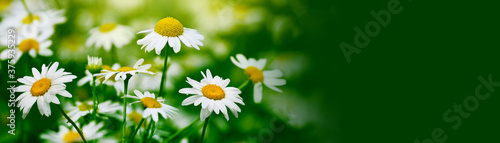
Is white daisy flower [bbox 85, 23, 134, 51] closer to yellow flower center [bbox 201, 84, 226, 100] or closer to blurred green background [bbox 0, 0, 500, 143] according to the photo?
blurred green background [bbox 0, 0, 500, 143]

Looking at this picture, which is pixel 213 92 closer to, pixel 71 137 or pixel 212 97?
pixel 212 97

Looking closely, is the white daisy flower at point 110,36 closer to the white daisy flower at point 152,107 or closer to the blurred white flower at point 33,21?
the blurred white flower at point 33,21

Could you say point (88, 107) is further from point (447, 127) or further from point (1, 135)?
point (447, 127)

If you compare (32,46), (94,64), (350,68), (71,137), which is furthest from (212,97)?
(350,68)

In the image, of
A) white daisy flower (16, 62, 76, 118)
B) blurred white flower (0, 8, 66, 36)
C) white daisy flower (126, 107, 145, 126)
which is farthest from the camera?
blurred white flower (0, 8, 66, 36)

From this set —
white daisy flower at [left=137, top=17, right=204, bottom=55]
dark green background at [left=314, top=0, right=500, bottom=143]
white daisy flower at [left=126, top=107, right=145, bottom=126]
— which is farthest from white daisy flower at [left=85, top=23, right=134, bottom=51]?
dark green background at [left=314, top=0, right=500, bottom=143]

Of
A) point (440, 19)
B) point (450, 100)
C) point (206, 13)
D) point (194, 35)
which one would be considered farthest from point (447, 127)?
point (206, 13)

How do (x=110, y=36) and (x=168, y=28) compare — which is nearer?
(x=168, y=28)
